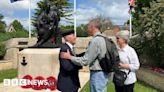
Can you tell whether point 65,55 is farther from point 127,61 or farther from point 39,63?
point 39,63

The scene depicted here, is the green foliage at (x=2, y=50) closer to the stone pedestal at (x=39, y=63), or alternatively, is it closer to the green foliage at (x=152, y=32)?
the green foliage at (x=152, y=32)

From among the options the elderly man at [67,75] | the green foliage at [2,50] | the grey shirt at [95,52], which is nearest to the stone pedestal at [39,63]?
the elderly man at [67,75]

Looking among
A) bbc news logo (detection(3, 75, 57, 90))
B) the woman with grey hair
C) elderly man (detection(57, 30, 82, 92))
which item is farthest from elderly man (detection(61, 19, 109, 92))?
bbc news logo (detection(3, 75, 57, 90))

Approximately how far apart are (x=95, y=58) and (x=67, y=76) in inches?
26.6

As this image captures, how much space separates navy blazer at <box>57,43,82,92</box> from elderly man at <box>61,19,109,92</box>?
0.18 meters

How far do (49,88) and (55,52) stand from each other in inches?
37.7

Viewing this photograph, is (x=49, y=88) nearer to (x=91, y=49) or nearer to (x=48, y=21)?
(x=48, y=21)

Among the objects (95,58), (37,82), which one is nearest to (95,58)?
(95,58)

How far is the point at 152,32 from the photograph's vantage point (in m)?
17.0

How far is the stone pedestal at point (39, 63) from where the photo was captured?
1081cm

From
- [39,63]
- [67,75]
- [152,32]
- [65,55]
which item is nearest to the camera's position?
[65,55]

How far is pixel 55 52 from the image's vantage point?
1086cm

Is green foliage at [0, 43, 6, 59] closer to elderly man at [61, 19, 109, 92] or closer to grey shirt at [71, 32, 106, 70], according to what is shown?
elderly man at [61, 19, 109, 92]

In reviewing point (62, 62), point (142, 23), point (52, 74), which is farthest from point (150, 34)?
point (62, 62)
